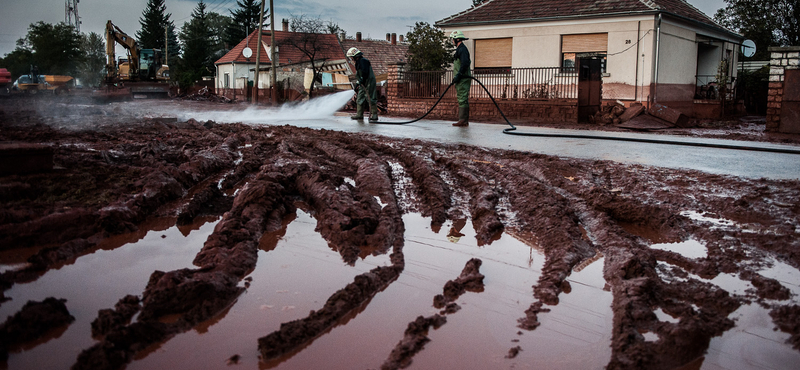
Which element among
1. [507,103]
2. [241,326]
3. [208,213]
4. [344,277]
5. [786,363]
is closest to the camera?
[786,363]

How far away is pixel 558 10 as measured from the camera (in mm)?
21500

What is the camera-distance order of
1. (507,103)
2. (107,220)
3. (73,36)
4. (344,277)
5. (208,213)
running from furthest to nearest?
(73,36)
(507,103)
(208,213)
(107,220)
(344,277)

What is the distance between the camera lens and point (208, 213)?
518 cm

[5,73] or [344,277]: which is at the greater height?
[5,73]

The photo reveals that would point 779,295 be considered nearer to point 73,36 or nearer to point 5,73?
point 5,73

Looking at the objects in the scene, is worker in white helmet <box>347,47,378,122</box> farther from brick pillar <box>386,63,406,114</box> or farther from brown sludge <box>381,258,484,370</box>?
brown sludge <box>381,258,484,370</box>

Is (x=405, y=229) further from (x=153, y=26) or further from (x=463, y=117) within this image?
(x=153, y=26)

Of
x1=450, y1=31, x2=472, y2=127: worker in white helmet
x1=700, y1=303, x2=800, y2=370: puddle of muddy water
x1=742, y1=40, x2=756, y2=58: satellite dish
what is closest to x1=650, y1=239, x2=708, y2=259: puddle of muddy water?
x1=700, y1=303, x2=800, y2=370: puddle of muddy water

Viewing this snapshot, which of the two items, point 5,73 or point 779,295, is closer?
point 779,295

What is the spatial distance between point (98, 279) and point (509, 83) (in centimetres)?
2014

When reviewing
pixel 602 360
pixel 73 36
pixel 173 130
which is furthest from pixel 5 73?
pixel 602 360

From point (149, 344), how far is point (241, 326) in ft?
1.39

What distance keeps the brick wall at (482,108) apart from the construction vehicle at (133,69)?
1438 cm

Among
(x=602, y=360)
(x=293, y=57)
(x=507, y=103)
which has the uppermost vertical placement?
(x=293, y=57)
